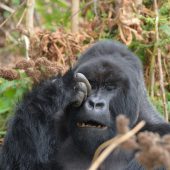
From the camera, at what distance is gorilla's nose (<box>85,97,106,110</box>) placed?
3063 millimetres

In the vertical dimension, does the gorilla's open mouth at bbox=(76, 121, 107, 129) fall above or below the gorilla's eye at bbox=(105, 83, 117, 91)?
below

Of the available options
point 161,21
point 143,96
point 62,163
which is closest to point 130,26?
point 161,21

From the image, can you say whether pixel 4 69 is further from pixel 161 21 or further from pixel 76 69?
pixel 161 21

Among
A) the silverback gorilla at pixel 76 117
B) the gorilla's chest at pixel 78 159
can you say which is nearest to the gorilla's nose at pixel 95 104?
the silverback gorilla at pixel 76 117

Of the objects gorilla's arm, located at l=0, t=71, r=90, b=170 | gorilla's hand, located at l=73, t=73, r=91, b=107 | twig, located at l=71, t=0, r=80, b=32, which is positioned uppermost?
twig, located at l=71, t=0, r=80, b=32

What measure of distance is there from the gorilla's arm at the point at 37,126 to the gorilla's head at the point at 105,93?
0.13 m

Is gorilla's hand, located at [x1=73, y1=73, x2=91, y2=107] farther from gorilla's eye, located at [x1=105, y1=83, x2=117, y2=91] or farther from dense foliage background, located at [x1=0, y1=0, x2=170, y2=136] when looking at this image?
dense foliage background, located at [x1=0, y1=0, x2=170, y2=136]

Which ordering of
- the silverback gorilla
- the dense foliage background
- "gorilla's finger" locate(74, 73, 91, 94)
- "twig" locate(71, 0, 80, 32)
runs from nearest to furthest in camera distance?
1. "gorilla's finger" locate(74, 73, 91, 94)
2. the silverback gorilla
3. the dense foliage background
4. "twig" locate(71, 0, 80, 32)

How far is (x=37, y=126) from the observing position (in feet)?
10.6

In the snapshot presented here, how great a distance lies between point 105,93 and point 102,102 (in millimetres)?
148

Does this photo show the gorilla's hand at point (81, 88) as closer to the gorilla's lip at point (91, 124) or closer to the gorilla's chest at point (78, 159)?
the gorilla's lip at point (91, 124)

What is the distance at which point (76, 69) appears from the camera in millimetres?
3414

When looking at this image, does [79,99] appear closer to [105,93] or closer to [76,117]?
[76,117]

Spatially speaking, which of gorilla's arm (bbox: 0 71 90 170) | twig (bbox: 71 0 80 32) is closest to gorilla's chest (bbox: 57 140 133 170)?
gorilla's arm (bbox: 0 71 90 170)
